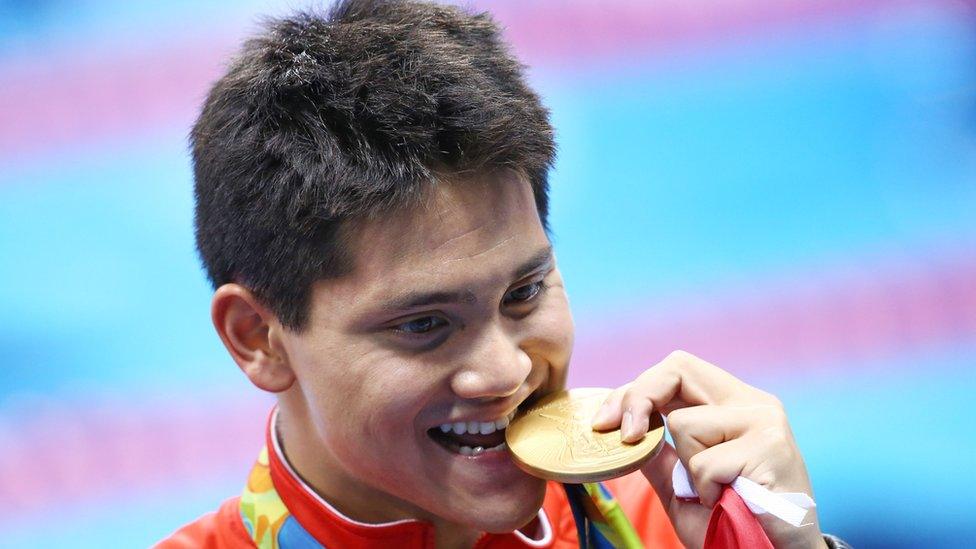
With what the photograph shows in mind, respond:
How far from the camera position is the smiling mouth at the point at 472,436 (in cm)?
207

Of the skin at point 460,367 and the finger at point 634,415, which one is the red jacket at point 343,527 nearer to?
the skin at point 460,367

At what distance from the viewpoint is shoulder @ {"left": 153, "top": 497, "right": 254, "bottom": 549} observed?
229 centimetres

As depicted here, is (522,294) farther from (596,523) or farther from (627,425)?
(596,523)

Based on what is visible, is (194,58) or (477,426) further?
(194,58)

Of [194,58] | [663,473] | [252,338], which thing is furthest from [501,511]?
[194,58]

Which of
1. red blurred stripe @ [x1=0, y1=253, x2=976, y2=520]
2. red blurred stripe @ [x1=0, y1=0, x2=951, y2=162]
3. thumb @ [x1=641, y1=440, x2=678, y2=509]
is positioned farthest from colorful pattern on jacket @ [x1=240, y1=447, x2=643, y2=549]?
red blurred stripe @ [x1=0, y1=0, x2=951, y2=162]

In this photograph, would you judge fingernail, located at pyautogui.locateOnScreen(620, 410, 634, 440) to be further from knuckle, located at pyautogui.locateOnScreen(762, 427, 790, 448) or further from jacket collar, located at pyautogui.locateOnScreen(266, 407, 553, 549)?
jacket collar, located at pyautogui.locateOnScreen(266, 407, 553, 549)

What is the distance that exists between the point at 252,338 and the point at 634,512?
0.97m

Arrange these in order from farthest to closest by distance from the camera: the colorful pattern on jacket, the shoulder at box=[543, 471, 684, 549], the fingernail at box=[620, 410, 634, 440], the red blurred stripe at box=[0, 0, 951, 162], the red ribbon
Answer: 1. the red blurred stripe at box=[0, 0, 951, 162]
2. the shoulder at box=[543, 471, 684, 549]
3. the colorful pattern on jacket
4. the fingernail at box=[620, 410, 634, 440]
5. the red ribbon

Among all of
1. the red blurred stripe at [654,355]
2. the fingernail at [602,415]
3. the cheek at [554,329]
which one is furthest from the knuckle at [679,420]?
the red blurred stripe at [654,355]

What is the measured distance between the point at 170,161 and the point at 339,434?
9.17 ft

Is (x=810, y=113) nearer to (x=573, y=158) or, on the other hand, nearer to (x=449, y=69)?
(x=573, y=158)

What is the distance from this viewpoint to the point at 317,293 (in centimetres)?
199

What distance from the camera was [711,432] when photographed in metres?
2.01
